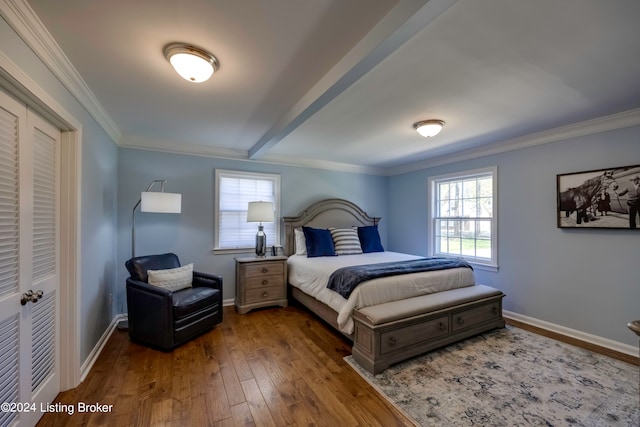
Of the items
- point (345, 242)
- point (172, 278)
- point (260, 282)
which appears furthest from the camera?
point (345, 242)

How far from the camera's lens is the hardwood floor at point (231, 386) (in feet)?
5.73

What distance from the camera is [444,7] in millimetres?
1195

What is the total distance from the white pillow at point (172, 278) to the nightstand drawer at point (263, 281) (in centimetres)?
79

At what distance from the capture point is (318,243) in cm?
407

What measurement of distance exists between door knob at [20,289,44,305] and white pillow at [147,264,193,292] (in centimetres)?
118

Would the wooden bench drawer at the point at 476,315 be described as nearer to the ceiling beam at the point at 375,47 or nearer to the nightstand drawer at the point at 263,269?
the nightstand drawer at the point at 263,269

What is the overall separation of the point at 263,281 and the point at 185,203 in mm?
1577

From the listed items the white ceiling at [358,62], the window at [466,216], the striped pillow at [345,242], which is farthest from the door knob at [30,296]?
the window at [466,216]

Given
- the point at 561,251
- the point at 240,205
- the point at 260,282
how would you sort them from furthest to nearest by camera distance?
the point at 240,205
the point at 260,282
the point at 561,251

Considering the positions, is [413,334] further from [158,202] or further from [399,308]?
[158,202]

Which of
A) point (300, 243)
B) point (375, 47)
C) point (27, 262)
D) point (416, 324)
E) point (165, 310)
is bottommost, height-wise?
point (416, 324)

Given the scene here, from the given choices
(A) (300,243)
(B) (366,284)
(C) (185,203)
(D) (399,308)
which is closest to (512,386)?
(D) (399,308)

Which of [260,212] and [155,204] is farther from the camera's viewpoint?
[260,212]

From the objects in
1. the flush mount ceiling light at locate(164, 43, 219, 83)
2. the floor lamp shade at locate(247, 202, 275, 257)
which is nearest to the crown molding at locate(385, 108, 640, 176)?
the floor lamp shade at locate(247, 202, 275, 257)
